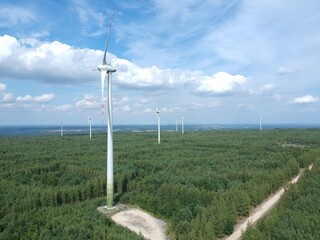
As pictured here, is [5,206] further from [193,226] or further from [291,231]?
[291,231]

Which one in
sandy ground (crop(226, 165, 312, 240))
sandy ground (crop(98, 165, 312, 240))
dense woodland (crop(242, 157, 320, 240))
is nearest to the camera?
dense woodland (crop(242, 157, 320, 240))

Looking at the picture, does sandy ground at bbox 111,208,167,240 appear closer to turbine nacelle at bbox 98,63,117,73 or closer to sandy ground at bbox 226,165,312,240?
sandy ground at bbox 226,165,312,240

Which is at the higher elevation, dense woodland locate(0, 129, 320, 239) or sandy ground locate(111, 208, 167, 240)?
dense woodland locate(0, 129, 320, 239)

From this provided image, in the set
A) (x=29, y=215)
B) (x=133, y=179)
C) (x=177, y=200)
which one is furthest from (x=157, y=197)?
(x=29, y=215)

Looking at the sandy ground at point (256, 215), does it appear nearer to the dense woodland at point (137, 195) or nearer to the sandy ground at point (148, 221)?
the sandy ground at point (148, 221)

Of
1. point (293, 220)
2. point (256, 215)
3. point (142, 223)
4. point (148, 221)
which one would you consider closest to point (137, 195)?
point (148, 221)

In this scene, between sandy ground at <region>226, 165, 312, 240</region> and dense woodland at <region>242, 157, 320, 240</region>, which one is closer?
dense woodland at <region>242, 157, 320, 240</region>

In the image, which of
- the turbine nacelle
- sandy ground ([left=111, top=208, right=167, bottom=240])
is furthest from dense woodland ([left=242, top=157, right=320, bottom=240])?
the turbine nacelle

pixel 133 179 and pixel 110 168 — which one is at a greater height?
pixel 110 168
